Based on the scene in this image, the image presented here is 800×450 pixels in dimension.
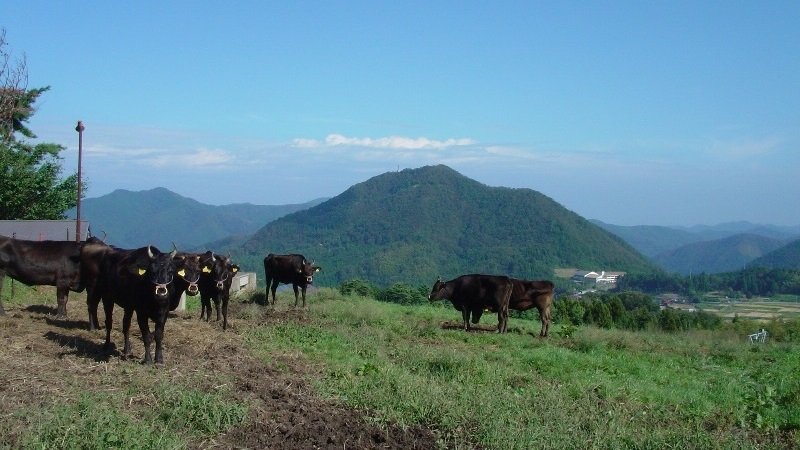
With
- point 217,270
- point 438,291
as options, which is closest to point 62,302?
point 217,270

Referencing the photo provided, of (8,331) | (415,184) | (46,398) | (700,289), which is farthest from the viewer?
(415,184)

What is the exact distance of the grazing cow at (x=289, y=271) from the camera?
2189 centimetres

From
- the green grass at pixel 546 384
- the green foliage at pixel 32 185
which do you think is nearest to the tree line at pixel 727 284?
the green foliage at pixel 32 185

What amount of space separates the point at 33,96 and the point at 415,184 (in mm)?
125551

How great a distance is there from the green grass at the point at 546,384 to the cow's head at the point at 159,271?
2124 mm

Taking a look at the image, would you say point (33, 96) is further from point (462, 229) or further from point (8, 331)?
point (462, 229)

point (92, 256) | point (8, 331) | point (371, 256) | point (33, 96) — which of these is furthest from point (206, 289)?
point (371, 256)

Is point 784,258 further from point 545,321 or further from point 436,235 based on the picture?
point 545,321

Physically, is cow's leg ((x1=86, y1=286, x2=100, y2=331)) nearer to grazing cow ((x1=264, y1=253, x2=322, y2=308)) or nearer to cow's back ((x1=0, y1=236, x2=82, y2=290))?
cow's back ((x1=0, y1=236, x2=82, y2=290))

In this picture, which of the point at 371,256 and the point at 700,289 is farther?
the point at 371,256

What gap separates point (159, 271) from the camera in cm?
1091

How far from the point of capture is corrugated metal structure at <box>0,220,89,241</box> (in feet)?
82.8

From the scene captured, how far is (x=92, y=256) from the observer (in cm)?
1380

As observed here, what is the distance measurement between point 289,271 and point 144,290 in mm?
11136
